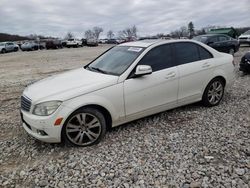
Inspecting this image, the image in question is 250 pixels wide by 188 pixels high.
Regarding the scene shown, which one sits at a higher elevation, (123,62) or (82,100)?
(123,62)

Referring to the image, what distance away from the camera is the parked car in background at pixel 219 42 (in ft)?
46.5

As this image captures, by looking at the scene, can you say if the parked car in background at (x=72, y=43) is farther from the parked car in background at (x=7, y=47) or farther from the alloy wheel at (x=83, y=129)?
the alloy wheel at (x=83, y=129)

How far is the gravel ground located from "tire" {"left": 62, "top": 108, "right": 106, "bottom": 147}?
0.13 metres

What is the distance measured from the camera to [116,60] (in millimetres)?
4758

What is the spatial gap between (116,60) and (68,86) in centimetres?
120

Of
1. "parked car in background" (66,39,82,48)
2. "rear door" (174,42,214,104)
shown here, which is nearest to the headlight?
"rear door" (174,42,214,104)

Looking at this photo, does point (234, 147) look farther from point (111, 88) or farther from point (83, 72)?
point (83, 72)

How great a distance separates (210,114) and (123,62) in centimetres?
212

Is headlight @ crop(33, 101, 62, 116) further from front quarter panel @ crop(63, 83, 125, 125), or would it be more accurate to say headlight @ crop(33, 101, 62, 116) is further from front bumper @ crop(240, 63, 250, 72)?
front bumper @ crop(240, 63, 250, 72)

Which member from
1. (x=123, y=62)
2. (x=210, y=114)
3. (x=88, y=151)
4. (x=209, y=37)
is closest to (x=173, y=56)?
(x=123, y=62)

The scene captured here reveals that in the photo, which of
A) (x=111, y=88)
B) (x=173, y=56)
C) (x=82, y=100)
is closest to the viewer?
(x=82, y=100)

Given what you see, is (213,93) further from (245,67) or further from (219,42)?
(219,42)

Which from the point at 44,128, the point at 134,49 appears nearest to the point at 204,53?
the point at 134,49

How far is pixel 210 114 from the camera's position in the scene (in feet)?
16.9
